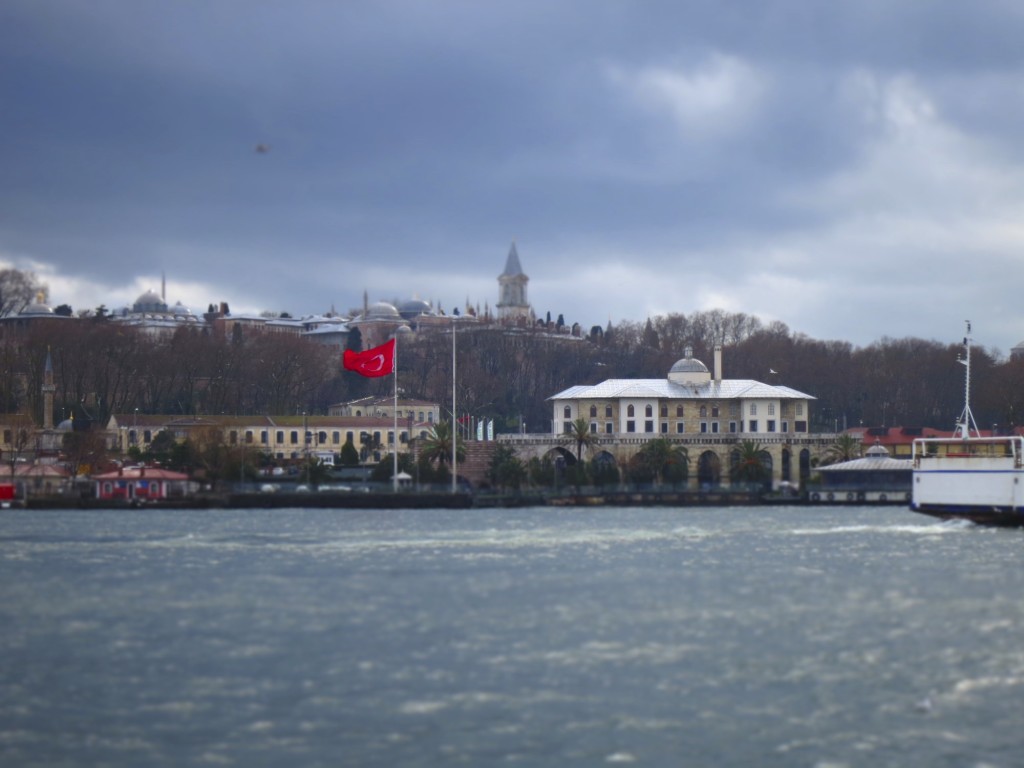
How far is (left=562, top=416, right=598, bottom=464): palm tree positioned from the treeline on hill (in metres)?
22.8

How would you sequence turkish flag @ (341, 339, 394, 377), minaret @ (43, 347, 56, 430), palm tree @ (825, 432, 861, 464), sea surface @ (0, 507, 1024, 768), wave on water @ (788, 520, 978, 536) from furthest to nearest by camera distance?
minaret @ (43, 347, 56, 430)
palm tree @ (825, 432, 861, 464)
turkish flag @ (341, 339, 394, 377)
wave on water @ (788, 520, 978, 536)
sea surface @ (0, 507, 1024, 768)

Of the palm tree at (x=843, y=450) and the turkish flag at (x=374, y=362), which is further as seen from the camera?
the palm tree at (x=843, y=450)

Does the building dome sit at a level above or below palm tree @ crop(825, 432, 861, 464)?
above

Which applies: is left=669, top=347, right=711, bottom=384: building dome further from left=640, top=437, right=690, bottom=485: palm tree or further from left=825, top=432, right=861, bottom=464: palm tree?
left=825, top=432, right=861, bottom=464: palm tree

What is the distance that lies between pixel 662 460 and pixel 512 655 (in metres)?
69.4

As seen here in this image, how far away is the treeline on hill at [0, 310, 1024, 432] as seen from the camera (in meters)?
136

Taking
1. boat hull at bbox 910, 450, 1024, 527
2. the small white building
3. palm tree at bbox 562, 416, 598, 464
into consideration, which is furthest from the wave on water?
the small white building

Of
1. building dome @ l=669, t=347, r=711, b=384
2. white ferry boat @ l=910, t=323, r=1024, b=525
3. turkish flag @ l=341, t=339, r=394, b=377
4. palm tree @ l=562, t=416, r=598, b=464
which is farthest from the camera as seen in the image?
building dome @ l=669, t=347, r=711, b=384

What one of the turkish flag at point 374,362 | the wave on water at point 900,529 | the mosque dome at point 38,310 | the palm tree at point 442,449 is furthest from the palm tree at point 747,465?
the mosque dome at point 38,310

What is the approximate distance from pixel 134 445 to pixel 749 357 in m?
52.1

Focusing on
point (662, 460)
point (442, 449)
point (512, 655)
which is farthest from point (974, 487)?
point (442, 449)

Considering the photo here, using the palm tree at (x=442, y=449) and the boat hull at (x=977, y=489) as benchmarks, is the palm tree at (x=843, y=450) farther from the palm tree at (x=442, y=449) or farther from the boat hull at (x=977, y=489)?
the boat hull at (x=977, y=489)

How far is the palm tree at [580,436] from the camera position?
348ft

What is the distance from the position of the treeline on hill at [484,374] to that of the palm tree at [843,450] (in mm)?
22197
